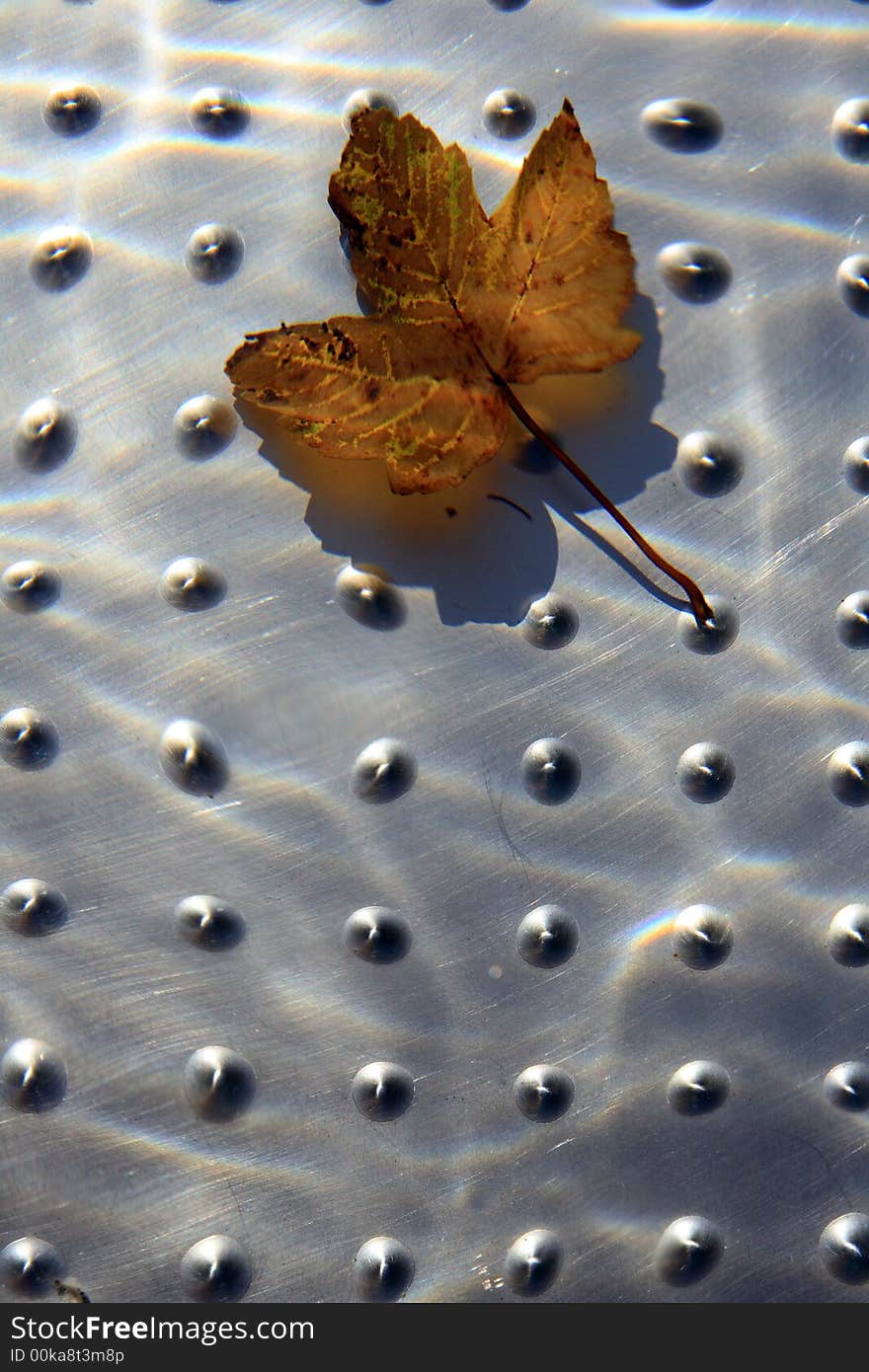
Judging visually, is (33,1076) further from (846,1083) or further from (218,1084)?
(846,1083)

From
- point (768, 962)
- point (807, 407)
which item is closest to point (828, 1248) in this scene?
point (768, 962)

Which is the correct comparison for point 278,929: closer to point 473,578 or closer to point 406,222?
point 473,578

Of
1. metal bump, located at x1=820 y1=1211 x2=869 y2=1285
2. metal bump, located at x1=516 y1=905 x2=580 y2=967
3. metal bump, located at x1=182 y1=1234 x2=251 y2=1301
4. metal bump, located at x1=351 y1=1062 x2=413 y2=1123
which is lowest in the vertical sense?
metal bump, located at x1=820 y1=1211 x2=869 y2=1285

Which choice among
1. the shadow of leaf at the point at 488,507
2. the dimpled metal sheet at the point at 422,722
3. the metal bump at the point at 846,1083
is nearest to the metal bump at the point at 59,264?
the dimpled metal sheet at the point at 422,722

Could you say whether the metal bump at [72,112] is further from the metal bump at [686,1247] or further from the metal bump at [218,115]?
the metal bump at [686,1247]

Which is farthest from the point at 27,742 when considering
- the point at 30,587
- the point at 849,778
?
the point at 849,778

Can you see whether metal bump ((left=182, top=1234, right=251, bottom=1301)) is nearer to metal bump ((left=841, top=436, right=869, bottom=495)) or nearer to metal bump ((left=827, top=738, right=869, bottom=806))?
metal bump ((left=827, top=738, right=869, bottom=806))

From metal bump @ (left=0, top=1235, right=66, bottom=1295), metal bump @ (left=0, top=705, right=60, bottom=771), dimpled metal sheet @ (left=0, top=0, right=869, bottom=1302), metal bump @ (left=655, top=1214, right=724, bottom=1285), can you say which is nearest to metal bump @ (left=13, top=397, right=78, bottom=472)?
dimpled metal sheet @ (left=0, top=0, right=869, bottom=1302)
